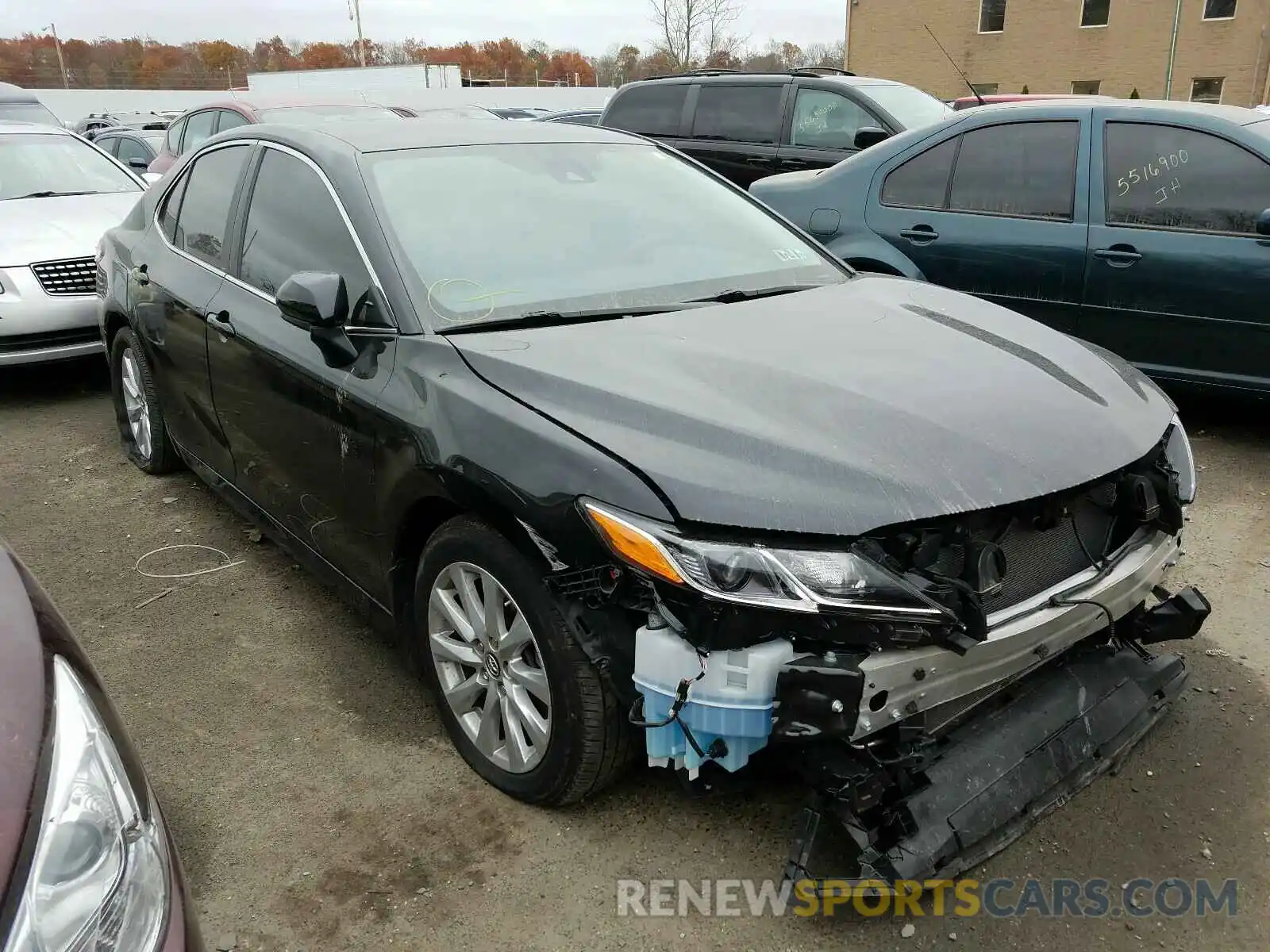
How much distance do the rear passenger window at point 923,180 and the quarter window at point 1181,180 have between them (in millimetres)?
844

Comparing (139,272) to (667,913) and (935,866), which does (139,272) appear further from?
(935,866)

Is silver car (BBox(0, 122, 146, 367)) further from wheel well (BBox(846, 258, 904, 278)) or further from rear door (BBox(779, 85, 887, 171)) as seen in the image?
rear door (BBox(779, 85, 887, 171))

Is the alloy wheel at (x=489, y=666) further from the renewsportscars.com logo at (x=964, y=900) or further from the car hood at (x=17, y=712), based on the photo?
the car hood at (x=17, y=712)

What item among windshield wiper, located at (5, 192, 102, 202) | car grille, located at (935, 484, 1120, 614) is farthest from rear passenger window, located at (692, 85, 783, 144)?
car grille, located at (935, 484, 1120, 614)

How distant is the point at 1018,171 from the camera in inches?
214

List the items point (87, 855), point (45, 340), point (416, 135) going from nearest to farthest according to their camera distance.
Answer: point (87, 855)
point (416, 135)
point (45, 340)

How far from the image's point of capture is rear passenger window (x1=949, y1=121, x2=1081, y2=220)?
529 cm

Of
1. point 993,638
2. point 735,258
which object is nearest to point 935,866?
point 993,638

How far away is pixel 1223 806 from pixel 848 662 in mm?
1364

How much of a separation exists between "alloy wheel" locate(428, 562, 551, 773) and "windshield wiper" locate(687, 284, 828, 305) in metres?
1.11

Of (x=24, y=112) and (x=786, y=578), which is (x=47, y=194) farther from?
(x=24, y=112)

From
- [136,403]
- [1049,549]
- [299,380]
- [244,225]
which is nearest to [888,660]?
[1049,549]

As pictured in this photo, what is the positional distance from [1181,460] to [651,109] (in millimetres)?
7750

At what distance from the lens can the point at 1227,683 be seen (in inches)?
123
